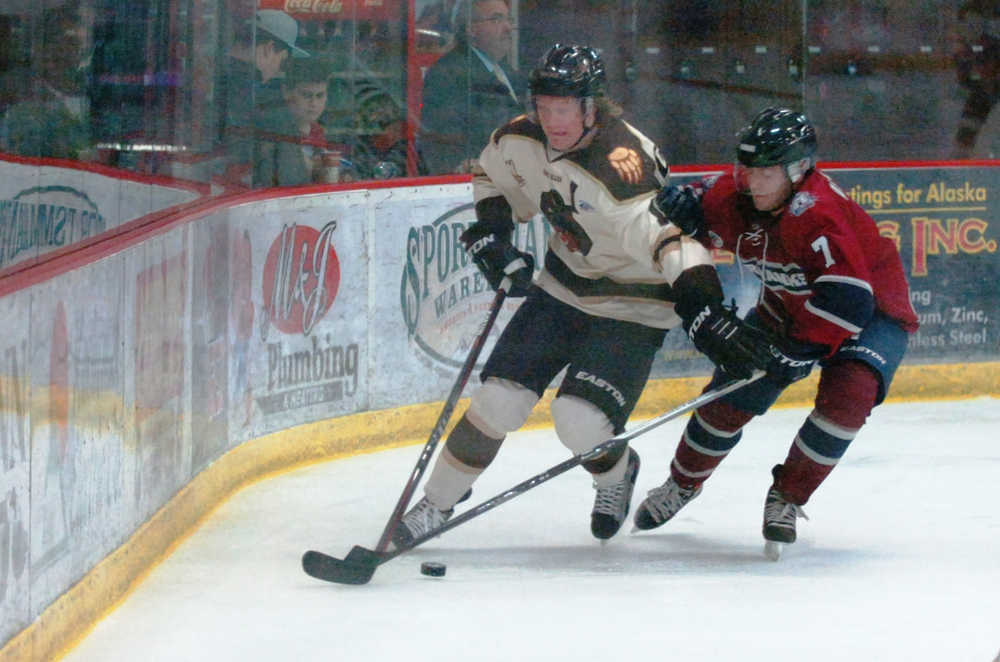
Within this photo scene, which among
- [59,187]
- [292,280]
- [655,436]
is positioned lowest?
[655,436]

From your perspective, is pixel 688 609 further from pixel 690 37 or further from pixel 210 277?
pixel 690 37

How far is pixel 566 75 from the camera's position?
321 centimetres

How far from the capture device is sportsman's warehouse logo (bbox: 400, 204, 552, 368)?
4.93 meters

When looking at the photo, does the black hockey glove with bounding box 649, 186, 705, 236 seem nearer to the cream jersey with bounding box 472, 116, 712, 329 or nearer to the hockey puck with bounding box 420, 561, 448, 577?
the cream jersey with bounding box 472, 116, 712, 329

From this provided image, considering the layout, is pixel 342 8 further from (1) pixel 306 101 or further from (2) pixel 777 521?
(2) pixel 777 521

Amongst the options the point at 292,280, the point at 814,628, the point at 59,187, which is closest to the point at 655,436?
the point at 292,280

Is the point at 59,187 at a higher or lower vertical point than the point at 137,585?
higher

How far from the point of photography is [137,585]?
316cm

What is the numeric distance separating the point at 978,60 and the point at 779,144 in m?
3.50

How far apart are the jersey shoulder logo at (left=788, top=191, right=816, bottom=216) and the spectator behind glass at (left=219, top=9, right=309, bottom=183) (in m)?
1.86

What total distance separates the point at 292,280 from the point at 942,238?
268 centimetres

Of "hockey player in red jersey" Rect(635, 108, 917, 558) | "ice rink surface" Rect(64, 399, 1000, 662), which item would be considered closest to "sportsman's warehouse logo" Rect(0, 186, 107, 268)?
"ice rink surface" Rect(64, 399, 1000, 662)

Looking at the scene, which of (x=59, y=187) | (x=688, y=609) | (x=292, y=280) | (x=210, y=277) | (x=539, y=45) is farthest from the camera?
(x=539, y=45)

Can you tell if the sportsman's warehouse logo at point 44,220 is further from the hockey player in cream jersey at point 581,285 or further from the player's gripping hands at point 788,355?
the player's gripping hands at point 788,355
